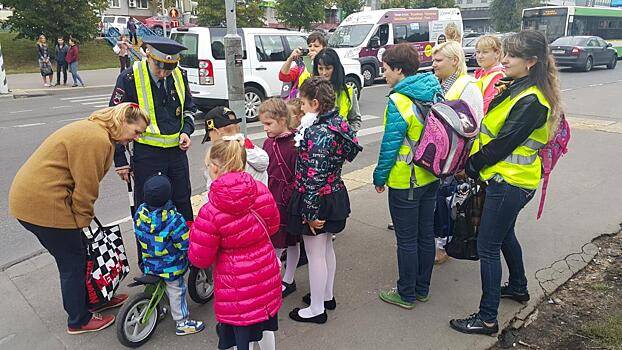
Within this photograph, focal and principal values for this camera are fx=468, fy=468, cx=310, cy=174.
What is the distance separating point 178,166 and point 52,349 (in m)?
1.49

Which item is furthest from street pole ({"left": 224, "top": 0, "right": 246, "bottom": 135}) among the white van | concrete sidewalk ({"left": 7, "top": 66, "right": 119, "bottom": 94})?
concrete sidewalk ({"left": 7, "top": 66, "right": 119, "bottom": 94})

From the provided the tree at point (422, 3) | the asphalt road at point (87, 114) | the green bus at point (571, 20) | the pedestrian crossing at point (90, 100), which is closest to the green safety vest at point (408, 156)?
the asphalt road at point (87, 114)

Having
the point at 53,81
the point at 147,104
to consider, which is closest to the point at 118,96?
the point at 147,104

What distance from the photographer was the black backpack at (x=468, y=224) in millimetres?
3410

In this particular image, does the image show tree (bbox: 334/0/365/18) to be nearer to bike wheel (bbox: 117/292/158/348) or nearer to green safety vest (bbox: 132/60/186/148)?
green safety vest (bbox: 132/60/186/148)

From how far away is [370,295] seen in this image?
3.58m

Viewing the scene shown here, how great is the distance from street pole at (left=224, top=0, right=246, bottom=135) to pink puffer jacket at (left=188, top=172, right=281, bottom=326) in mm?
2355

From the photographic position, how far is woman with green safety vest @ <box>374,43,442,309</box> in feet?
9.80

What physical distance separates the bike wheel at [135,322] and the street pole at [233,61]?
2.20 meters

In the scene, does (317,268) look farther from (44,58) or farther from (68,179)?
(44,58)

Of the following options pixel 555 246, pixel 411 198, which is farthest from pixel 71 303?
pixel 555 246

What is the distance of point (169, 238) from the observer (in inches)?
114

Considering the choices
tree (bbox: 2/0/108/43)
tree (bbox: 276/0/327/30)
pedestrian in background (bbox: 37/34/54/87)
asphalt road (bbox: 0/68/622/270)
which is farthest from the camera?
tree (bbox: 276/0/327/30)

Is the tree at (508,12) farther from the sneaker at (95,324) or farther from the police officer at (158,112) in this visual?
the sneaker at (95,324)
